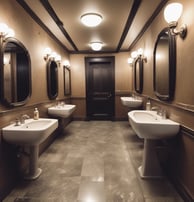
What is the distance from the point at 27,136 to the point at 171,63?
1.95 metres

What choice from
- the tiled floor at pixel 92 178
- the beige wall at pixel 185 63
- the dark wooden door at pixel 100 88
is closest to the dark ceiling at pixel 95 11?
the beige wall at pixel 185 63

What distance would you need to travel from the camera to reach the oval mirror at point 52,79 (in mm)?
3322

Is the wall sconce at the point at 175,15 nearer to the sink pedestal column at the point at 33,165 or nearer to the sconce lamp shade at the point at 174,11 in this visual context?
the sconce lamp shade at the point at 174,11

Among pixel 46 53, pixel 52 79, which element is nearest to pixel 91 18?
pixel 46 53

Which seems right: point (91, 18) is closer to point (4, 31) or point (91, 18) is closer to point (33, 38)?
point (33, 38)

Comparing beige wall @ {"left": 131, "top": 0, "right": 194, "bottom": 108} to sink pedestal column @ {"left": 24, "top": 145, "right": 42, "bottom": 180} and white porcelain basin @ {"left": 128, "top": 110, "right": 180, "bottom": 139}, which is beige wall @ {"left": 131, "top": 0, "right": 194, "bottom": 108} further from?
sink pedestal column @ {"left": 24, "top": 145, "right": 42, "bottom": 180}

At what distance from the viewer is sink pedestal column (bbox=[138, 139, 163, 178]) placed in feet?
6.88

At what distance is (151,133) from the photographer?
1.80m

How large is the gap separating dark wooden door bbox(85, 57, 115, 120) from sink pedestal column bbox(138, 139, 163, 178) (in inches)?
139

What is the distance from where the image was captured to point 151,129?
1787mm

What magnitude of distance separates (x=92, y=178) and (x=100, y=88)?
3.89m

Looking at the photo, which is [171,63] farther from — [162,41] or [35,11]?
[35,11]

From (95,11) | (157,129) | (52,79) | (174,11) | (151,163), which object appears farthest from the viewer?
(52,79)

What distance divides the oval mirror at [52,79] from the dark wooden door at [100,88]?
190 centimetres
